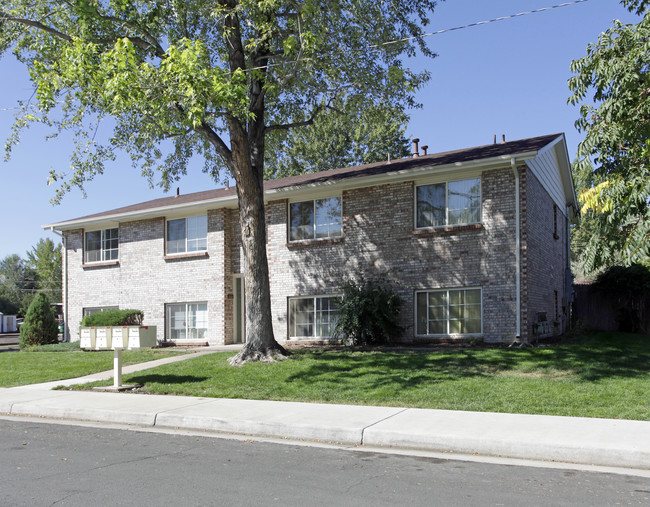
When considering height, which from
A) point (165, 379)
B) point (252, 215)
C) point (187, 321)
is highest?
point (252, 215)

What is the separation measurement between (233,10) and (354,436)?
30.0 feet

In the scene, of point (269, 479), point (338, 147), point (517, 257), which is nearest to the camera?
point (269, 479)

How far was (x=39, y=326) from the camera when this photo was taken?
22297 millimetres

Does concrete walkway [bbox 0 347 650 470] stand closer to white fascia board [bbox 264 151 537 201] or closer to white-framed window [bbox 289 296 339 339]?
white-framed window [bbox 289 296 339 339]

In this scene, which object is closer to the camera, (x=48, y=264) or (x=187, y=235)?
(x=187, y=235)

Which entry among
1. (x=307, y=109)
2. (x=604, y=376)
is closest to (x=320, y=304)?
(x=307, y=109)

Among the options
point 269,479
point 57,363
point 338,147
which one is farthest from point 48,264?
point 269,479

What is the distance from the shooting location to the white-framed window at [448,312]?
15625mm

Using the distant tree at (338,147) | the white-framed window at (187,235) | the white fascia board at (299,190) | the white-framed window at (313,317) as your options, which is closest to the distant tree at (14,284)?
the distant tree at (338,147)

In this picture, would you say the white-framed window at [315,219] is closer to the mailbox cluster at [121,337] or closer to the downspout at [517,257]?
the downspout at [517,257]

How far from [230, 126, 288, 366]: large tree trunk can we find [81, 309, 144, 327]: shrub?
824 centimetres

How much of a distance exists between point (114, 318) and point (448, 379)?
13558mm

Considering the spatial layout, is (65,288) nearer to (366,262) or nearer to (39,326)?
(39,326)

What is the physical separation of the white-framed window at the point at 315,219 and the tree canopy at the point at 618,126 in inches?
337
